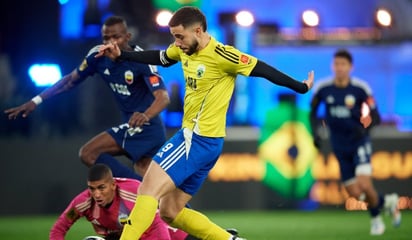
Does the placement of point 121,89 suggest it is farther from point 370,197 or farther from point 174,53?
point 370,197

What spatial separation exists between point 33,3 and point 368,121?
6283mm

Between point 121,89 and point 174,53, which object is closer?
point 174,53

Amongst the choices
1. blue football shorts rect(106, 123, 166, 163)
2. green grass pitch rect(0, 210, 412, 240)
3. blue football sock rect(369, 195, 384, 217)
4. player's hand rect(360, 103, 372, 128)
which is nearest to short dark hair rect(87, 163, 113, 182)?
blue football shorts rect(106, 123, 166, 163)

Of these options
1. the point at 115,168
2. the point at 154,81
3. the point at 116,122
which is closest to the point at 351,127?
the point at 154,81

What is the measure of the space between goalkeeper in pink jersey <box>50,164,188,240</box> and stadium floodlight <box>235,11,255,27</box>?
906 cm

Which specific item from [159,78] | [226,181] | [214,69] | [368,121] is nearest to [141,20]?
[226,181]

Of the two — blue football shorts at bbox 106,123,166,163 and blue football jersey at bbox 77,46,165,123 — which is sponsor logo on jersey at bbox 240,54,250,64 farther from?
blue football shorts at bbox 106,123,166,163

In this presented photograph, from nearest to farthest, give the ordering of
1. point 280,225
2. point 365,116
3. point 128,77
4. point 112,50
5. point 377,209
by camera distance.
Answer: point 112,50
point 128,77
point 377,209
point 365,116
point 280,225

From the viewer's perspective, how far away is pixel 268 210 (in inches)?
668

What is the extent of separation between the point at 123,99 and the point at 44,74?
513 centimetres

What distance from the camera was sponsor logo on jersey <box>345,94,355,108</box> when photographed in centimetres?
1386

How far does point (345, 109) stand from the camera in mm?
13820

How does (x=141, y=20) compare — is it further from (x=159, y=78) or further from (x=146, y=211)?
(x=146, y=211)

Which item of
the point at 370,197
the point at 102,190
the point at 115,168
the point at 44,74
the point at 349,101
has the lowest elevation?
the point at 102,190
